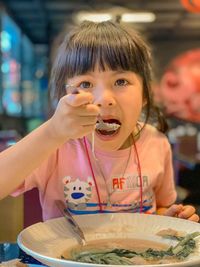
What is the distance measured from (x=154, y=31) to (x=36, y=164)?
7.14 meters

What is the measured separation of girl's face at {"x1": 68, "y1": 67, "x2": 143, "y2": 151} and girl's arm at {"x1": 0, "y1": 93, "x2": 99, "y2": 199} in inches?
6.1

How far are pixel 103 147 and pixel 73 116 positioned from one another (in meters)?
0.39

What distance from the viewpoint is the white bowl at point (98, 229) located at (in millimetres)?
752

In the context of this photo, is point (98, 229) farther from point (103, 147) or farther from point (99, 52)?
point (99, 52)

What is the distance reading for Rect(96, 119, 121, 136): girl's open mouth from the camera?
952 mm

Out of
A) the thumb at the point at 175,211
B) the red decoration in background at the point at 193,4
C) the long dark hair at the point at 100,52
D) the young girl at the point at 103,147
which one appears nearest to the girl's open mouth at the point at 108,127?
the young girl at the point at 103,147

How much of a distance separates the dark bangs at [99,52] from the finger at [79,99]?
271 mm

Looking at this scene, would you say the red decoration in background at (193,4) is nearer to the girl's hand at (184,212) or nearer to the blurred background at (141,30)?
the blurred background at (141,30)

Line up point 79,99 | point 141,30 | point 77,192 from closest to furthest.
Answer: point 79,99, point 77,192, point 141,30

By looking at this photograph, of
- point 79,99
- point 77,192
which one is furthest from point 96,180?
point 79,99

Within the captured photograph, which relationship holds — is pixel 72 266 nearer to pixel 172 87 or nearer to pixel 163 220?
pixel 163 220

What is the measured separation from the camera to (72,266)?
0.61 metres

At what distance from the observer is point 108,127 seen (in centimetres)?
96

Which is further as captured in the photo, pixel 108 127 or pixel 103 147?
→ pixel 103 147
